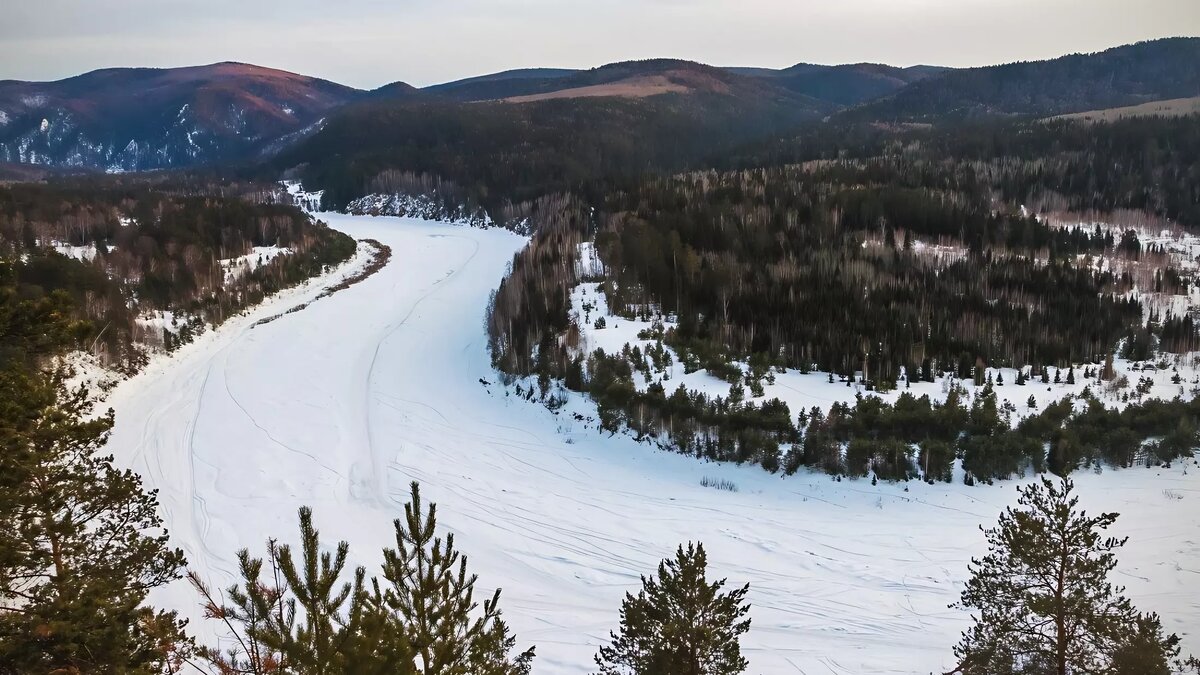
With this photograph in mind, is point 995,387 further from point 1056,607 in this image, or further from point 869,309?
point 1056,607

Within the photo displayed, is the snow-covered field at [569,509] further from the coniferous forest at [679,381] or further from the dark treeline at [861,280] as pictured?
the dark treeline at [861,280]

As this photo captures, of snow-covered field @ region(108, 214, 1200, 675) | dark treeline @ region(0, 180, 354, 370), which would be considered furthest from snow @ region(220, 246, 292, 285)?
snow-covered field @ region(108, 214, 1200, 675)

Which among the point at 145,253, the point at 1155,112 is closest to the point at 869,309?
the point at 145,253

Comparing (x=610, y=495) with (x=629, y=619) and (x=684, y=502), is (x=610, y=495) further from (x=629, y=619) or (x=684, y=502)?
(x=629, y=619)

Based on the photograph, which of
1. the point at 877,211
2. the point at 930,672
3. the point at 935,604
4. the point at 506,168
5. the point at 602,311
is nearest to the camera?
the point at 930,672

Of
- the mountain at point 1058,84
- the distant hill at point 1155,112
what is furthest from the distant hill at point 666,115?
the distant hill at point 1155,112

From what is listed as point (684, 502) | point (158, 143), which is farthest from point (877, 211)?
point (158, 143)
